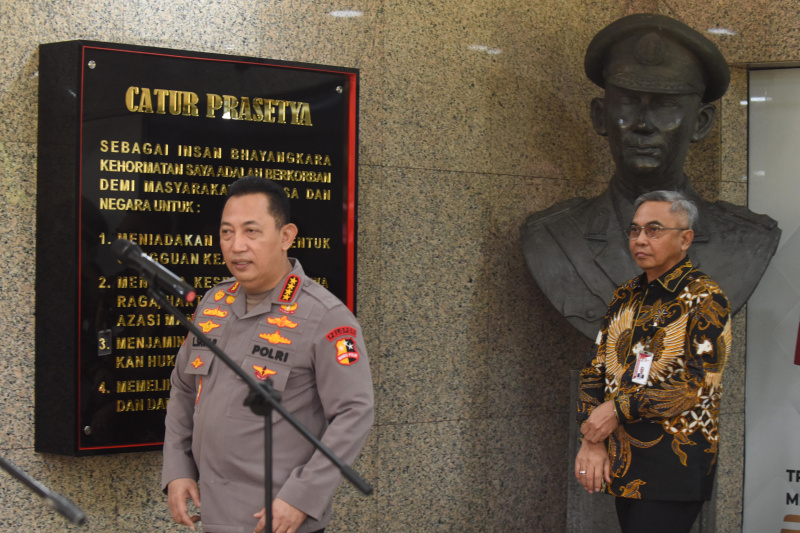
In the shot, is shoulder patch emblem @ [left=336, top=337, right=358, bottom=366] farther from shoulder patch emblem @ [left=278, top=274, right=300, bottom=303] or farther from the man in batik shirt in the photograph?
the man in batik shirt

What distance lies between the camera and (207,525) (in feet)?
6.75

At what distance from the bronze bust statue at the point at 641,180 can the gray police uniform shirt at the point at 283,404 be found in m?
1.61

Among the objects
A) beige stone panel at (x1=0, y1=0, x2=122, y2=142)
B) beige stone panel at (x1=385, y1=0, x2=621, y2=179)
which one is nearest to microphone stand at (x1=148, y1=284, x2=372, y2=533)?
beige stone panel at (x1=0, y1=0, x2=122, y2=142)

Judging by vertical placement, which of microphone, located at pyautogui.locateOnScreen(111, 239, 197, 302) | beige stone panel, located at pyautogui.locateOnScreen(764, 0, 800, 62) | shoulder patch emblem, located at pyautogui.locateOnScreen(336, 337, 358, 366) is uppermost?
beige stone panel, located at pyautogui.locateOnScreen(764, 0, 800, 62)

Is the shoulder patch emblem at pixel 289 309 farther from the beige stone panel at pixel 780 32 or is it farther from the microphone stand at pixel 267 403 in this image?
the beige stone panel at pixel 780 32

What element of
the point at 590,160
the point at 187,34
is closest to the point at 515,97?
the point at 590,160

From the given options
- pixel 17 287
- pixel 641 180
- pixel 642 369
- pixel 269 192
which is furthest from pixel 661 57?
pixel 17 287

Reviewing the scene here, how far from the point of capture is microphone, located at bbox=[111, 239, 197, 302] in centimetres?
166

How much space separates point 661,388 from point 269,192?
115cm

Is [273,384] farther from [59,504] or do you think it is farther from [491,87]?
[491,87]

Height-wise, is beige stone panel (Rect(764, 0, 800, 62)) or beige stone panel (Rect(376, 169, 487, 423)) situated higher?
beige stone panel (Rect(764, 0, 800, 62))

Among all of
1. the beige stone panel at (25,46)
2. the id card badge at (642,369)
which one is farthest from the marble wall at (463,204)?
the id card badge at (642,369)

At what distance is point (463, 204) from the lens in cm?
380

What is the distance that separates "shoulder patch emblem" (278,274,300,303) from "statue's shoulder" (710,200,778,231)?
2.12m
